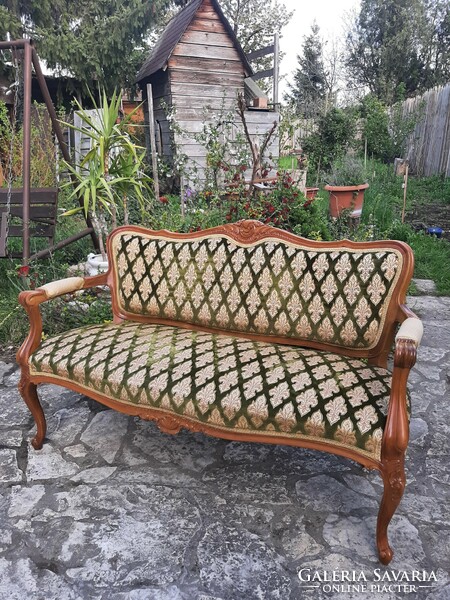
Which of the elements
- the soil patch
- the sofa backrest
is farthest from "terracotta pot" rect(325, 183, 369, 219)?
the sofa backrest

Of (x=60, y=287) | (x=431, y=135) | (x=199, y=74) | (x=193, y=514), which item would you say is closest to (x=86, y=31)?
(x=199, y=74)

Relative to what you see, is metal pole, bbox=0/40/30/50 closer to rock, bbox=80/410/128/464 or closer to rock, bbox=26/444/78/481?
rock, bbox=80/410/128/464

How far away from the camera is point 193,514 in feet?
7.06

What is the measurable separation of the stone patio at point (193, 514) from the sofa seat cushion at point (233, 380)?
0.41 m

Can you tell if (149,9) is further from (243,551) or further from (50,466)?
(243,551)

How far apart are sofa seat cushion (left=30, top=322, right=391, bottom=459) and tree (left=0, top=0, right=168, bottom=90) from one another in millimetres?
8798

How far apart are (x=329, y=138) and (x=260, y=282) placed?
919cm

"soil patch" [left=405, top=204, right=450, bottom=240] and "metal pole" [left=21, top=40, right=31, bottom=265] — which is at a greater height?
"metal pole" [left=21, top=40, right=31, bottom=265]

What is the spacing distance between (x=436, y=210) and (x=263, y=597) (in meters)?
8.35

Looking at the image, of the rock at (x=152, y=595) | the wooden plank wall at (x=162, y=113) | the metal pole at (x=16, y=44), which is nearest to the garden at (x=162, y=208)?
the metal pole at (x=16, y=44)

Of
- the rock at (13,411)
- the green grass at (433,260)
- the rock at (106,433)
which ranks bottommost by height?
the rock at (13,411)

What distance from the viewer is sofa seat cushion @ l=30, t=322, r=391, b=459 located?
1.94 meters

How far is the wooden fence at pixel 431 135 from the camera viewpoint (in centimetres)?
1093

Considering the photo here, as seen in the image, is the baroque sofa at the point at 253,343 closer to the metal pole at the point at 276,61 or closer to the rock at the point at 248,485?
the rock at the point at 248,485
